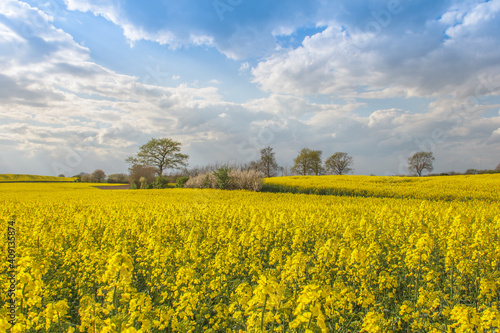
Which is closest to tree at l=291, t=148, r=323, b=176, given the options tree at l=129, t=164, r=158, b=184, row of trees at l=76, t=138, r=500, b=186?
row of trees at l=76, t=138, r=500, b=186

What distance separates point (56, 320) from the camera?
3.03 m

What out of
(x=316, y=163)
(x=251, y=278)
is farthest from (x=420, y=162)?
(x=251, y=278)

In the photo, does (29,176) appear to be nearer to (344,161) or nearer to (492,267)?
(344,161)

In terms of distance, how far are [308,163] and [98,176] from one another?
174 ft

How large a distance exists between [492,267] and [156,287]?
7117mm

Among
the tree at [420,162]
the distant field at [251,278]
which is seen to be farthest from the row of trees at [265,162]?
the distant field at [251,278]

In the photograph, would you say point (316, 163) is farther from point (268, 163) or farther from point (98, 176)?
point (98, 176)

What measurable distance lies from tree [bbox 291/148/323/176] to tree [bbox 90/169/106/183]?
1899 inches

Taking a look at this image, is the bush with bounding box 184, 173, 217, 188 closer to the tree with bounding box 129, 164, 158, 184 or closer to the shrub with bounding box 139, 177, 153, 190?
the shrub with bounding box 139, 177, 153, 190

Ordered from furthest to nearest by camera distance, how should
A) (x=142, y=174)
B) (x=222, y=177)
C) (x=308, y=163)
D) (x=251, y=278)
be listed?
(x=308, y=163) < (x=142, y=174) < (x=222, y=177) < (x=251, y=278)

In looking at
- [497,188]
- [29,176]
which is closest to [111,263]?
[497,188]

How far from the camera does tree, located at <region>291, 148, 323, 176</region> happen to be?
65000 mm

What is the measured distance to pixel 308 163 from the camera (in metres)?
65.4

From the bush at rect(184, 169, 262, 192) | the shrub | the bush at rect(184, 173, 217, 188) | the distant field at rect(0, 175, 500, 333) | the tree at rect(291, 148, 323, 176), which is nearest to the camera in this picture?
the distant field at rect(0, 175, 500, 333)
